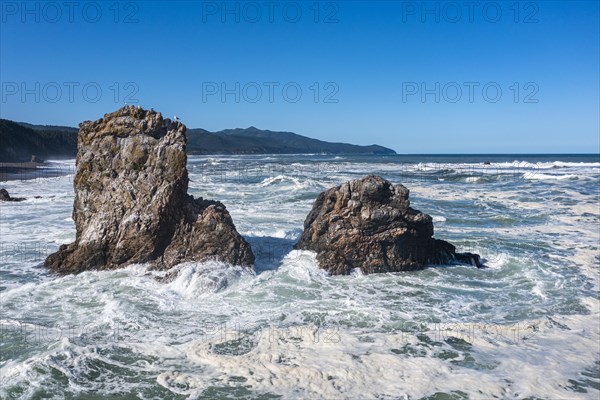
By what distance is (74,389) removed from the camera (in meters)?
5.17

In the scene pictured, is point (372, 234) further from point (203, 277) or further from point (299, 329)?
point (299, 329)

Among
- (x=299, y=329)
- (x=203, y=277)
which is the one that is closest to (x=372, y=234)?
(x=203, y=277)

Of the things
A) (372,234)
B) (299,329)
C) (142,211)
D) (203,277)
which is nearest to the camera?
(299,329)

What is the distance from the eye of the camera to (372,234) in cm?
1024

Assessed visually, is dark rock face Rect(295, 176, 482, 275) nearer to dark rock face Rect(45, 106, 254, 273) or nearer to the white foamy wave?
dark rock face Rect(45, 106, 254, 273)

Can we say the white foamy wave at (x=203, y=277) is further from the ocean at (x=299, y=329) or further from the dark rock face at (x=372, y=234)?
the dark rock face at (x=372, y=234)

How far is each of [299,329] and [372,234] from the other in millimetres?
3848

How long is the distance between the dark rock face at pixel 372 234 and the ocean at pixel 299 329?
342mm

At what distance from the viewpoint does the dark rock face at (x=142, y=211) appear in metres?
9.80

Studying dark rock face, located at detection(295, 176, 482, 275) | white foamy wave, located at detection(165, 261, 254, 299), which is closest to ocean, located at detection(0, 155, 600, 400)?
white foamy wave, located at detection(165, 261, 254, 299)

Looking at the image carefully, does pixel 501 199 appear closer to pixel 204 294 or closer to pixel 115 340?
pixel 204 294

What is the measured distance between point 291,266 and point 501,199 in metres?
17.6

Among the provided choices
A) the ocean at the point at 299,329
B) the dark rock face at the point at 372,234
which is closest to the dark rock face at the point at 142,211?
the ocean at the point at 299,329

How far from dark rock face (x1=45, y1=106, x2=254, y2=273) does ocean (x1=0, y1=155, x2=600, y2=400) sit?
0.43m
